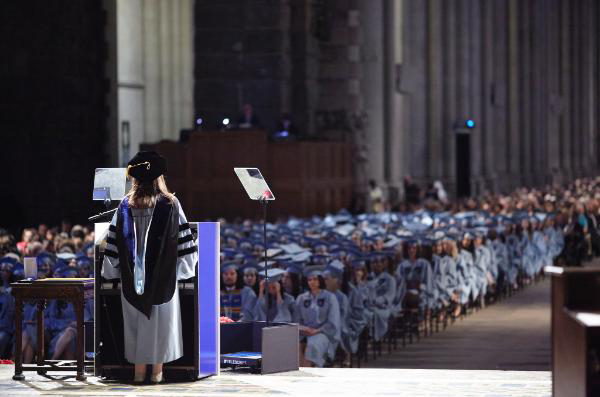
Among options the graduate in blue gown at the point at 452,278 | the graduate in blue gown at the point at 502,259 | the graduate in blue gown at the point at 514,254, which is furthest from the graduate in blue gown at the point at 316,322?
the graduate in blue gown at the point at 514,254

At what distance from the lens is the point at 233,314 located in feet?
62.4

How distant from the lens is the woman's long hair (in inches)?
488

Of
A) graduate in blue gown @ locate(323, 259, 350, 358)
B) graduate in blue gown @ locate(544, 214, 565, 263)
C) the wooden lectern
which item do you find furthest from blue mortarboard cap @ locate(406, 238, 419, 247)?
the wooden lectern

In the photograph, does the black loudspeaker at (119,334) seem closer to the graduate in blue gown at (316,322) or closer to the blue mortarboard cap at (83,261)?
the graduate in blue gown at (316,322)

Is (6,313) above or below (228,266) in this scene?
below

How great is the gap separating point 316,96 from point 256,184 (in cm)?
3213

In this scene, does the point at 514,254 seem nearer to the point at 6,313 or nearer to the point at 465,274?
the point at 465,274

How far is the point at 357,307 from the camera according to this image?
2208 centimetres

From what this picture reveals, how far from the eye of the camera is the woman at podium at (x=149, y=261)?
1230 cm

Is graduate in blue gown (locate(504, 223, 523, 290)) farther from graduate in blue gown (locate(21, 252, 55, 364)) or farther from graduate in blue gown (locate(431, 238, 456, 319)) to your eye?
graduate in blue gown (locate(21, 252, 55, 364))

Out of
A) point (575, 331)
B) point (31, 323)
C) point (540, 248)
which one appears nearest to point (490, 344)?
point (31, 323)

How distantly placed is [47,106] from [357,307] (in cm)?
1605

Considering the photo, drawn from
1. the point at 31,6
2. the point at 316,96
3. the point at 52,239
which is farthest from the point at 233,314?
the point at 316,96

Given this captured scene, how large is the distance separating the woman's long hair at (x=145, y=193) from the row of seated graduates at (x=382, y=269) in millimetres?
6750
